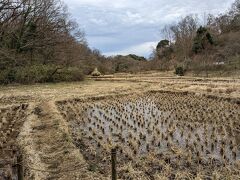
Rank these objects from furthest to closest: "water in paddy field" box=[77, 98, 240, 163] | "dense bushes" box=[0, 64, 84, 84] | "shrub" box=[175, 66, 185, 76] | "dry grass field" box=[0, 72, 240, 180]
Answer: "shrub" box=[175, 66, 185, 76]
"dense bushes" box=[0, 64, 84, 84]
"water in paddy field" box=[77, 98, 240, 163]
"dry grass field" box=[0, 72, 240, 180]

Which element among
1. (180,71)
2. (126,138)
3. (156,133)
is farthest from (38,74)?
(126,138)

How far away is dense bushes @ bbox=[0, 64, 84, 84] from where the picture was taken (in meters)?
30.6

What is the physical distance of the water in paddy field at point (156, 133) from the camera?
28.8ft

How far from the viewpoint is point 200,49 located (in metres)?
45.0

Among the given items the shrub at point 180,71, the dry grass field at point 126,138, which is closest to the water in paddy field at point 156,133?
the dry grass field at point 126,138

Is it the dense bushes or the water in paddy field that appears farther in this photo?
the dense bushes

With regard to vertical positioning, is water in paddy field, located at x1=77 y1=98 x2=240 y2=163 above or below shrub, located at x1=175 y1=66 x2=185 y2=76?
below

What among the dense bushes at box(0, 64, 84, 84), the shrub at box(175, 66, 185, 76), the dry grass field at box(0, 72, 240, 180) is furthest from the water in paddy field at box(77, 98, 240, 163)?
the shrub at box(175, 66, 185, 76)

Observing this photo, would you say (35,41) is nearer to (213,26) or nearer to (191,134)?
(191,134)

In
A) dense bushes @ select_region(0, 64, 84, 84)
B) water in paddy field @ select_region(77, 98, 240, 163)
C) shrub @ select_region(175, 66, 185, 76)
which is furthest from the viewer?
shrub @ select_region(175, 66, 185, 76)

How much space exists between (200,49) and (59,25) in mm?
17918

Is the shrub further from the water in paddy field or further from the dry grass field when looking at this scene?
the water in paddy field

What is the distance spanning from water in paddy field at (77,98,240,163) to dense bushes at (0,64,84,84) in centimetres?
1618

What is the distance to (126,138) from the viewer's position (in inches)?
406
